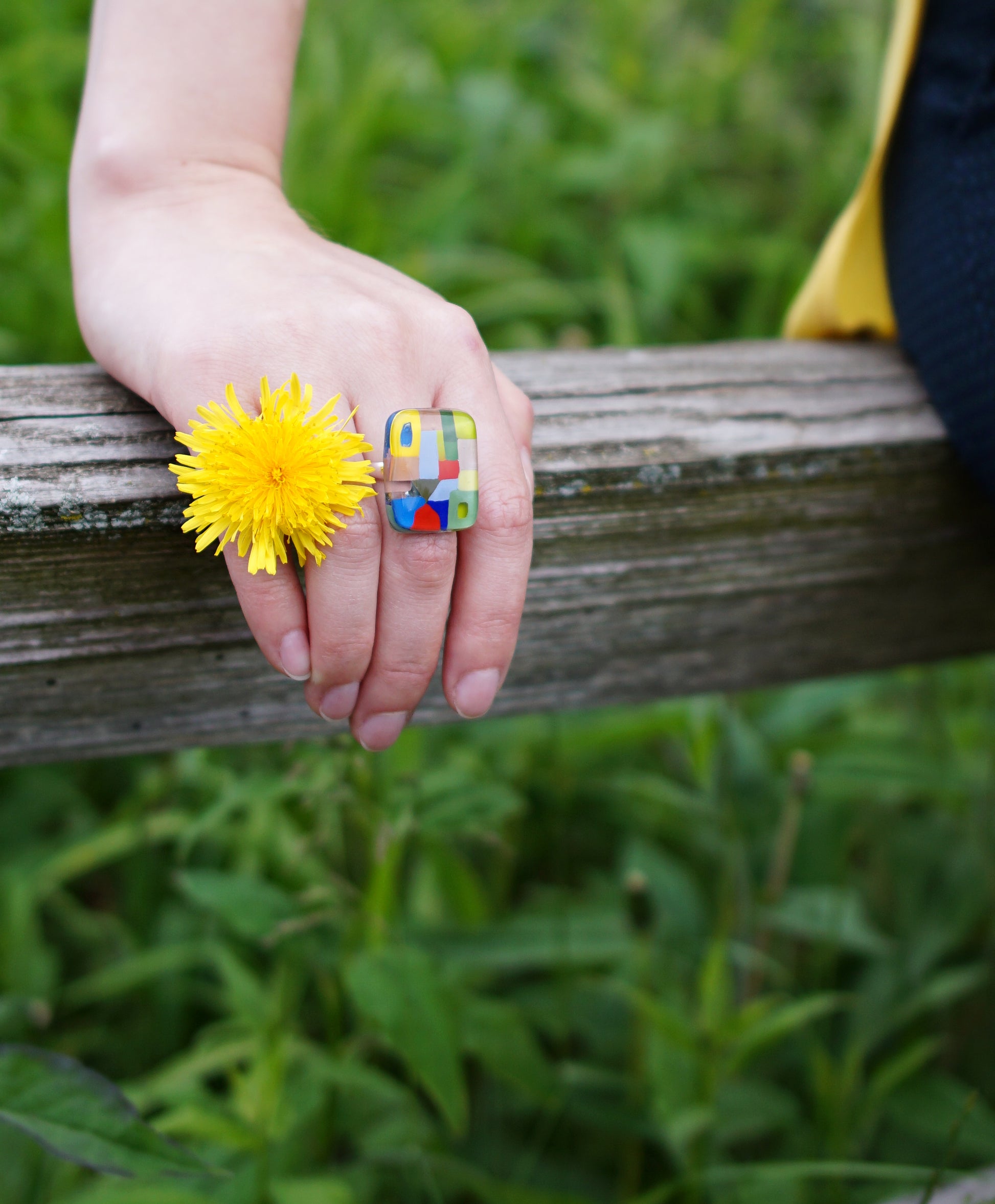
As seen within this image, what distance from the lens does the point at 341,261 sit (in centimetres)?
55

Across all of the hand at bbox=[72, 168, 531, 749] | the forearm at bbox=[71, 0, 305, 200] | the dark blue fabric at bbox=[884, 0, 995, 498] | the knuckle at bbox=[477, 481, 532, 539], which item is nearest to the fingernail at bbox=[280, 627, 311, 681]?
the hand at bbox=[72, 168, 531, 749]

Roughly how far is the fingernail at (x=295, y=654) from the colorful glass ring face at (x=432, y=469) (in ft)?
0.28

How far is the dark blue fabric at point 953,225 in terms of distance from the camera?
67 centimetres

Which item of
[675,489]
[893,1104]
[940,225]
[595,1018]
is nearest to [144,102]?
[675,489]

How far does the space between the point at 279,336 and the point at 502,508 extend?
0.51ft

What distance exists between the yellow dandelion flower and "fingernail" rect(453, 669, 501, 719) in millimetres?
118

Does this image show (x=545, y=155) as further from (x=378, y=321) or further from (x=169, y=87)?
(x=378, y=321)

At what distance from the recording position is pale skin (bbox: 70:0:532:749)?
0.49 meters

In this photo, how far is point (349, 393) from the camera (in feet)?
1.65

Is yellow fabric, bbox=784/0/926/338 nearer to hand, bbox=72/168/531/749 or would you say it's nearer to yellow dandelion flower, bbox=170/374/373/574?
hand, bbox=72/168/531/749

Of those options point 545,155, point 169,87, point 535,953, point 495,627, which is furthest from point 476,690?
point 545,155

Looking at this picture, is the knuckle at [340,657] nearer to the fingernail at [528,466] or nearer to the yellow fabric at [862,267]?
the fingernail at [528,466]

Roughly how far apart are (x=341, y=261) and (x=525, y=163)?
4.93 ft

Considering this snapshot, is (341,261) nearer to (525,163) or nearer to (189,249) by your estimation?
(189,249)
